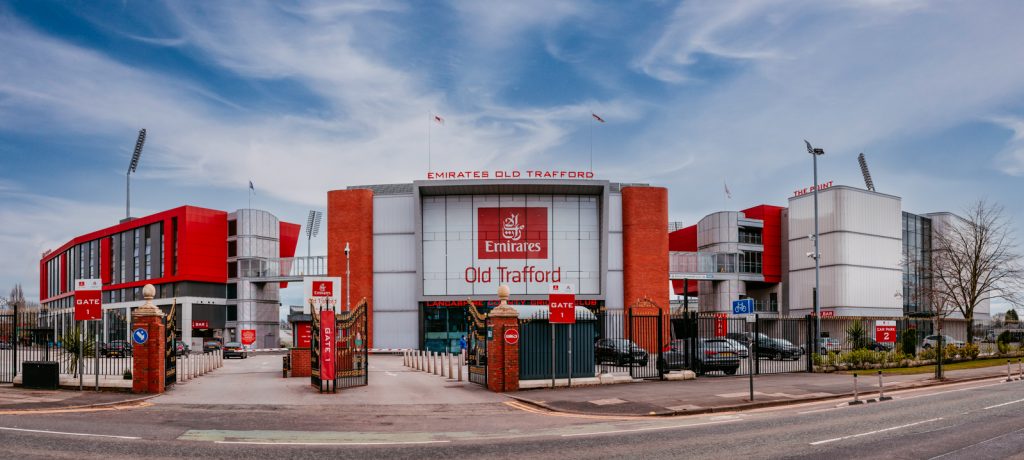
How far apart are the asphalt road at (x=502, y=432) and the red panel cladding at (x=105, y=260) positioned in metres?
78.0

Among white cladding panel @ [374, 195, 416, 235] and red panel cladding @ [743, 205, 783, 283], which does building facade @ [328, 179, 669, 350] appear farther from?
red panel cladding @ [743, 205, 783, 283]

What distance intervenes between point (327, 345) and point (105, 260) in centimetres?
7947

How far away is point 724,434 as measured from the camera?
14750 millimetres

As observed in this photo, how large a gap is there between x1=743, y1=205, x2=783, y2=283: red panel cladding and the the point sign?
5598cm

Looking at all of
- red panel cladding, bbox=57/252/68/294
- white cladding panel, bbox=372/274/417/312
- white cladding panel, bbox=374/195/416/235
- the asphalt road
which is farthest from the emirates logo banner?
red panel cladding, bbox=57/252/68/294

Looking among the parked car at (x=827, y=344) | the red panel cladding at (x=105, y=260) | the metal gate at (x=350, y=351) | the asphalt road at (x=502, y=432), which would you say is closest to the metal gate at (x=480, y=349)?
the metal gate at (x=350, y=351)

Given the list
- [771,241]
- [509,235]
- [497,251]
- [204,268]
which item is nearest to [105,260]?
[204,268]

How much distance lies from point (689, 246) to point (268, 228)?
45832mm

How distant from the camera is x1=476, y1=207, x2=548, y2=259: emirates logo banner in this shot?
5703 centimetres

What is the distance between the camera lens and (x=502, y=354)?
2367 cm

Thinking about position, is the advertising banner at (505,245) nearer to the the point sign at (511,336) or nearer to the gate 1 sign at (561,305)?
the gate 1 sign at (561,305)

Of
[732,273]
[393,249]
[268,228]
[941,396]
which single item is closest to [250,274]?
[268,228]

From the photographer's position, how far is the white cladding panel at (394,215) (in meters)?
58.8

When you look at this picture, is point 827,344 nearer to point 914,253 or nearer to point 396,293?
point 396,293
